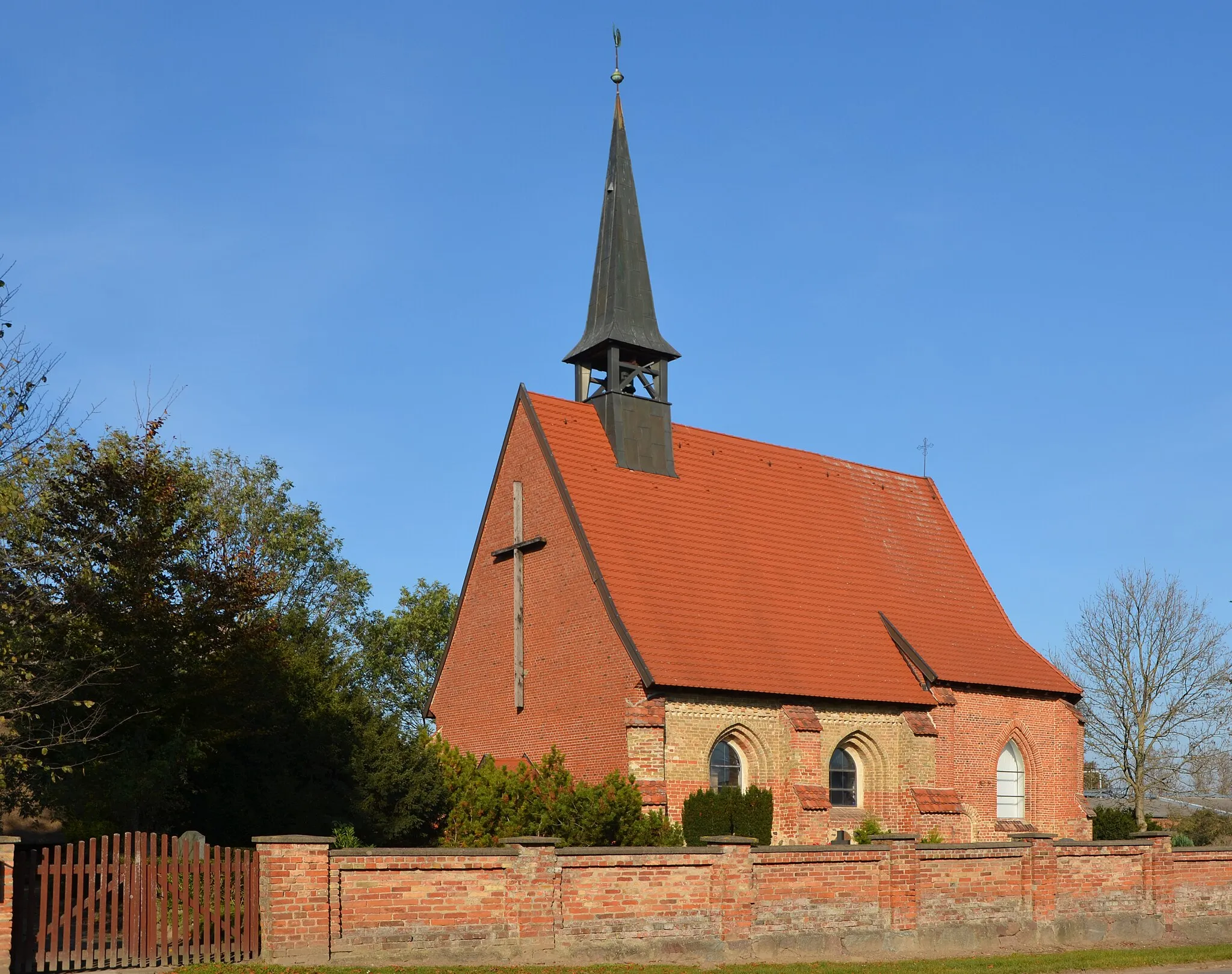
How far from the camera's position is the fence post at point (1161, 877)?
68.0 ft

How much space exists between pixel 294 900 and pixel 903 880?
8547mm

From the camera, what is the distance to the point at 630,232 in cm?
3120

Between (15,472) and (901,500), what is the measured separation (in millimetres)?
24032

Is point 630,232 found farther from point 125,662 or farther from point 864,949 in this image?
point 864,949

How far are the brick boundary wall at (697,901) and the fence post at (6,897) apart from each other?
2.65 meters

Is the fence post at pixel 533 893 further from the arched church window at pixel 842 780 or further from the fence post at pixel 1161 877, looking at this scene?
the arched church window at pixel 842 780

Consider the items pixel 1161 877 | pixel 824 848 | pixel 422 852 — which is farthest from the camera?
pixel 1161 877

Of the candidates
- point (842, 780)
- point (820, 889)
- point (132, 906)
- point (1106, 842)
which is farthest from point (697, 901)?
point (842, 780)

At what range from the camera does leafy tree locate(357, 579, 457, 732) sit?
49406 mm

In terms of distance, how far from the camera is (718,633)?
85.8 feet

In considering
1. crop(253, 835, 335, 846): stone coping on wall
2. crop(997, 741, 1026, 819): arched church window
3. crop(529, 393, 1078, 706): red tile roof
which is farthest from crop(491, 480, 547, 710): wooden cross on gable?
crop(253, 835, 335, 846): stone coping on wall

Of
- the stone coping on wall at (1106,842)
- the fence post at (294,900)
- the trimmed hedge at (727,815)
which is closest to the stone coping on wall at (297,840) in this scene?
the fence post at (294,900)

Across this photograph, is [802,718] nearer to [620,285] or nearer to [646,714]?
[646,714]

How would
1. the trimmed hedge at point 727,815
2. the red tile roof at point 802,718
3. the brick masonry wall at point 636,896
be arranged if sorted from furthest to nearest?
the red tile roof at point 802,718
the trimmed hedge at point 727,815
the brick masonry wall at point 636,896
